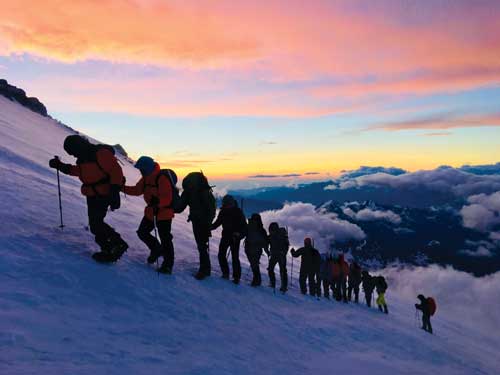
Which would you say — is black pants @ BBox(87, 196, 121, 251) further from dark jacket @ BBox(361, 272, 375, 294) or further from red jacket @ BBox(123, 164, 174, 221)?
dark jacket @ BBox(361, 272, 375, 294)

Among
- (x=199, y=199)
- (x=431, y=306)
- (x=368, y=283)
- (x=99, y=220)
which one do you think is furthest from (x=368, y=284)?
(x=99, y=220)

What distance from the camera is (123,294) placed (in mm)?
7156

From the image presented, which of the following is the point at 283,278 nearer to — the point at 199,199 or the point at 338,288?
the point at 199,199

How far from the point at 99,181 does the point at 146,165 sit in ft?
3.83

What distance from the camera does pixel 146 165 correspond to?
28.9ft

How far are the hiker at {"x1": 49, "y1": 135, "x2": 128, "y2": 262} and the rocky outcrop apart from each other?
50.8 metres

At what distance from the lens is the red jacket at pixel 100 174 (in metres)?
7.96

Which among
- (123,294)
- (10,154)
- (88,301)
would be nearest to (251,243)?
(123,294)

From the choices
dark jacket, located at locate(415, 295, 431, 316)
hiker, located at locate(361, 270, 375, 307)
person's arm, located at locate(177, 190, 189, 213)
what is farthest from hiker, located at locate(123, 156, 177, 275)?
dark jacket, located at locate(415, 295, 431, 316)

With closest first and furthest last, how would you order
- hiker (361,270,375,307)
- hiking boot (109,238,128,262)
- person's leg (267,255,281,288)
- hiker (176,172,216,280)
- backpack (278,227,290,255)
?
1. hiking boot (109,238,128,262)
2. hiker (176,172,216,280)
3. person's leg (267,255,281,288)
4. backpack (278,227,290,255)
5. hiker (361,270,375,307)

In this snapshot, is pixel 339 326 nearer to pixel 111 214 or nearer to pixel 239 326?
pixel 239 326

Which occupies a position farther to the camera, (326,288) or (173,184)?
(326,288)

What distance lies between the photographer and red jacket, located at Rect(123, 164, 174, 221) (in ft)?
28.9

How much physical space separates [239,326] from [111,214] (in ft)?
27.6
